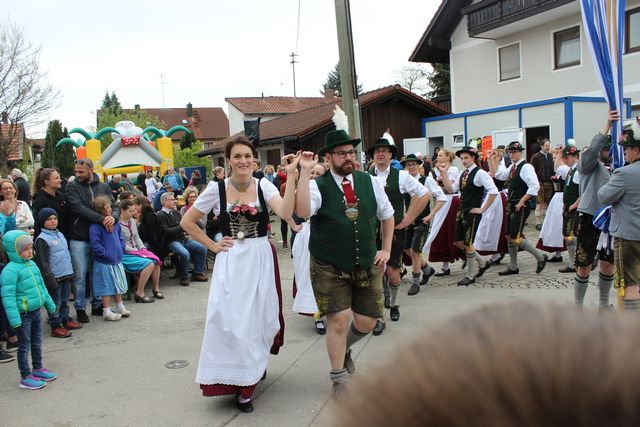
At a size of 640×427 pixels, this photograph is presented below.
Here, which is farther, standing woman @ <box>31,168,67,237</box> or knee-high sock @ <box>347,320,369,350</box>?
standing woman @ <box>31,168,67,237</box>

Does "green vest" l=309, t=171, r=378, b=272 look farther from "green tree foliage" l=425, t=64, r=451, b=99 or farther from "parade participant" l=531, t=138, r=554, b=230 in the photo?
"green tree foliage" l=425, t=64, r=451, b=99

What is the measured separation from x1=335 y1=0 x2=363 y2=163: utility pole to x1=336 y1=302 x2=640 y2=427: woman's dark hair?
917 centimetres

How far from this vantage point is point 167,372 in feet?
16.4

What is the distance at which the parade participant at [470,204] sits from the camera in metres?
7.70

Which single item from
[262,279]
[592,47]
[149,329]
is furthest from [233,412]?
[592,47]

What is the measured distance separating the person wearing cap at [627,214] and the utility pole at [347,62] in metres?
5.27

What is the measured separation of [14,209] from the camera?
6496 millimetres

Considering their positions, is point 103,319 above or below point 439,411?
below

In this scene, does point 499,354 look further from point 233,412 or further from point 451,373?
point 233,412

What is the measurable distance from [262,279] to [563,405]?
3785mm

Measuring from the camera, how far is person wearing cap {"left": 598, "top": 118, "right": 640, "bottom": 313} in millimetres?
4641

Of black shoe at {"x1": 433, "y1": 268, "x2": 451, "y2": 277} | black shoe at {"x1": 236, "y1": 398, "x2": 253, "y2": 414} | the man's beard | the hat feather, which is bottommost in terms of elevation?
black shoe at {"x1": 433, "y1": 268, "x2": 451, "y2": 277}

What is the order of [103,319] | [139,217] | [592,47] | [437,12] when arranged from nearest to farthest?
[592,47] → [103,319] → [139,217] → [437,12]

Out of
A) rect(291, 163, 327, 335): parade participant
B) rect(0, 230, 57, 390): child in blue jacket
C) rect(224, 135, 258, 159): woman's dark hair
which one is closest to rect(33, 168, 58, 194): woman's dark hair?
rect(0, 230, 57, 390): child in blue jacket
